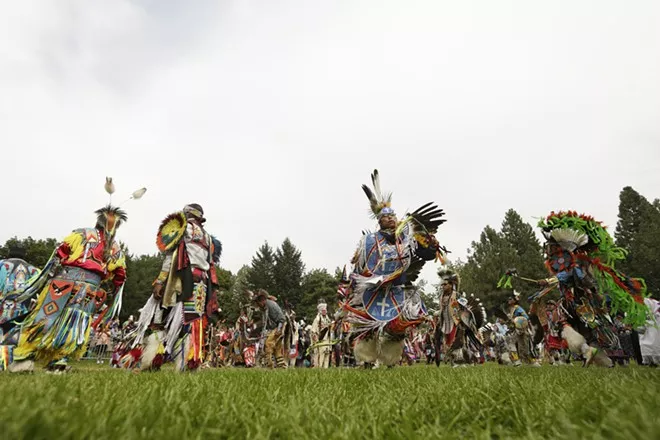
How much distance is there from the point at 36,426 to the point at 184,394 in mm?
1063

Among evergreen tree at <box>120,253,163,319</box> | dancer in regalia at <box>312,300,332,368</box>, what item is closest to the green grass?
dancer in regalia at <box>312,300,332,368</box>

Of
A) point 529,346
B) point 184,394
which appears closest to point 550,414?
point 184,394

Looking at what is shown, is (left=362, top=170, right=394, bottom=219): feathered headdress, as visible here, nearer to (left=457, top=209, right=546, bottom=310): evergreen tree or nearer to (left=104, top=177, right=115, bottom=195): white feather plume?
(left=104, top=177, right=115, bottom=195): white feather plume

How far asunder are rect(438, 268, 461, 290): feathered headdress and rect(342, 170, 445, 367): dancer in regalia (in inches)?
138

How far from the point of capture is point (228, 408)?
1.81 m

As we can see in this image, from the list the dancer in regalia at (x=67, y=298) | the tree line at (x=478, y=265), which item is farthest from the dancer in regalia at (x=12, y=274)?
the tree line at (x=478, y=265)

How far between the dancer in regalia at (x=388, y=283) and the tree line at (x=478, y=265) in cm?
2489

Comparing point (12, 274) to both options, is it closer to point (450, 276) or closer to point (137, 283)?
point (450, 276)

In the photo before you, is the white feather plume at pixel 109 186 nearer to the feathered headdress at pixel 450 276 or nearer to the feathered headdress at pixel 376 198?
the feathered headdress at pixel 376 198

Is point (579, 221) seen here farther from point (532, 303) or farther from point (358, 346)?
point (358, 346)

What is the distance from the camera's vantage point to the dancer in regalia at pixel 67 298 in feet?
18.4

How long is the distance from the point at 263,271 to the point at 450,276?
45.5m

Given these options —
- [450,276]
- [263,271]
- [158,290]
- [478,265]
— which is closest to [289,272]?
[263,271]

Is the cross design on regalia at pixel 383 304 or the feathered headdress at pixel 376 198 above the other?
the feathered headdress at pixel 376 198
